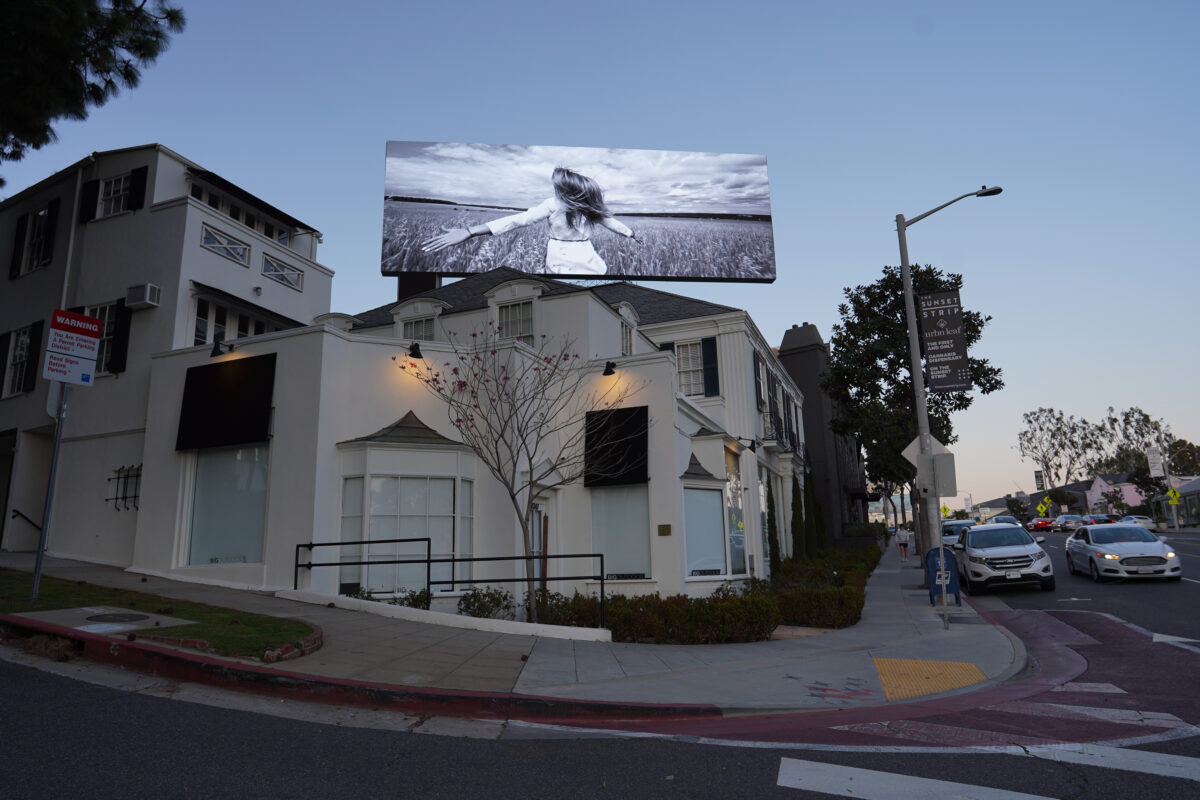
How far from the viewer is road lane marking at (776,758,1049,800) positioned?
15.4 ft

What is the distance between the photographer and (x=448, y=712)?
6.86 meters

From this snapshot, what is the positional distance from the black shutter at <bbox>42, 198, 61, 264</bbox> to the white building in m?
0.22

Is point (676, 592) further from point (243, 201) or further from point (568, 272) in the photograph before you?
point (568, 272)

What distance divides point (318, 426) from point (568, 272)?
20.5 m

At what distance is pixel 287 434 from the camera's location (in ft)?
47.8

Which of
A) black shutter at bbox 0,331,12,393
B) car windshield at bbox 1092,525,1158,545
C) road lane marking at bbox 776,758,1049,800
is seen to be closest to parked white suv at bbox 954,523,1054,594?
car windshield at bbox 1092,525,1158,545

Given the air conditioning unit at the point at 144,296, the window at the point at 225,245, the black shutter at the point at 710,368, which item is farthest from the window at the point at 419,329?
the black shutter at the point at 710,368

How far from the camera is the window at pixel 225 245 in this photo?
59.9 ft

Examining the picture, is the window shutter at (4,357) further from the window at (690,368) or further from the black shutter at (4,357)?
the window at (690,368)

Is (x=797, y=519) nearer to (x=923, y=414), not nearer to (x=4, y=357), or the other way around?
(x=923, y=414)

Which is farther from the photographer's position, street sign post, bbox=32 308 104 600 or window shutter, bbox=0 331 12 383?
window shutter, bbox=0 331 12 383

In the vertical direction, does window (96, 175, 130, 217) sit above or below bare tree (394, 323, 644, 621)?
above

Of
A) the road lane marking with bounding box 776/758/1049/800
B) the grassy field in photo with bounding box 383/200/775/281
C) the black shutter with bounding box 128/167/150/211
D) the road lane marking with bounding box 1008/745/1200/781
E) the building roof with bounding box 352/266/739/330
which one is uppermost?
the grassy field in photo with bounding box 383/200/775/281

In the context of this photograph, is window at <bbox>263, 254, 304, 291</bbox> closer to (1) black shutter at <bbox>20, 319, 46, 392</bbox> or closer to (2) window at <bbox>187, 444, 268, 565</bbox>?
(1) black shutter at <bbox>20, 319, 46, 392</bbox>
